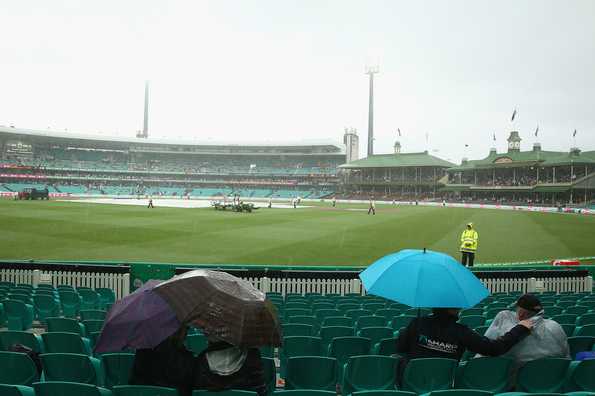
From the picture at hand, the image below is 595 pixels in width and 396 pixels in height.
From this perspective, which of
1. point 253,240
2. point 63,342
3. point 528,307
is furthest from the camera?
point 253,240

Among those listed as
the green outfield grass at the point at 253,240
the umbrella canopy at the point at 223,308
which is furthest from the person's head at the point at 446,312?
the green outfield grass at the point at 253,240

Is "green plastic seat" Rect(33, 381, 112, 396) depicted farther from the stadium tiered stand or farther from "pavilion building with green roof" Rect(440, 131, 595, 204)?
"pavilion building with green roof" Rect(440, 131, 595, 204)

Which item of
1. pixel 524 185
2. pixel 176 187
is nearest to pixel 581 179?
pixel 524 185

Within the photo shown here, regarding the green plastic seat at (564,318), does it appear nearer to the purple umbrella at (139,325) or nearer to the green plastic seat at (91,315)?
the purple umbrella at (139,325)

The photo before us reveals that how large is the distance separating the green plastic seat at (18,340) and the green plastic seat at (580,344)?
250 inches

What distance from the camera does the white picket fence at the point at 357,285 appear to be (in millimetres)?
14234

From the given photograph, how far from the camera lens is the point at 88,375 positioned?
15.4 ft

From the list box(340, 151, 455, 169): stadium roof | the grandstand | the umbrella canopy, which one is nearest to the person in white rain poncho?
the umbrella canopy

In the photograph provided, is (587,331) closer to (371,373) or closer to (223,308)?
(371,373)

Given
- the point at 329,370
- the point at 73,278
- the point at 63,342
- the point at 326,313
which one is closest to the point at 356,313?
the point at 326,313

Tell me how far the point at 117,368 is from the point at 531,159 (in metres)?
92.6

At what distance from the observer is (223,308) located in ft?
14.3

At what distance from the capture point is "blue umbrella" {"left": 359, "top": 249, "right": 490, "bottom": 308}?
216 inches

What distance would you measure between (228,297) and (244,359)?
1.83 feet
